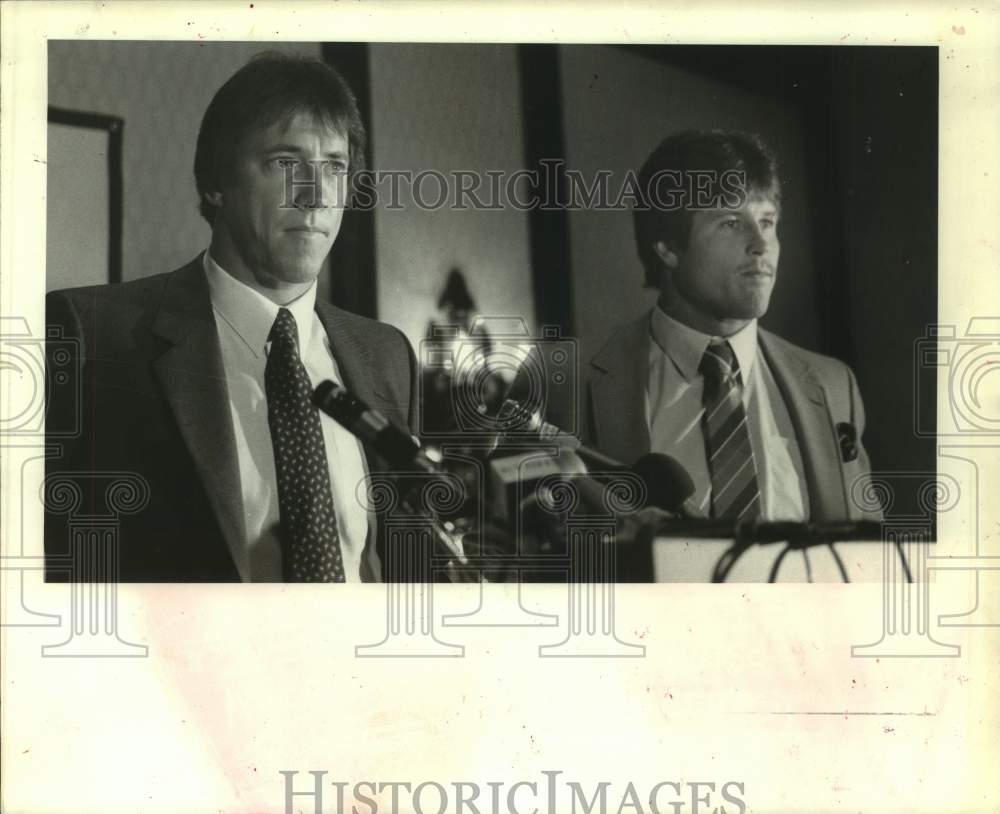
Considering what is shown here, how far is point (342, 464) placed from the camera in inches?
67.1

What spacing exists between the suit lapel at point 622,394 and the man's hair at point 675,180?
0.11 m

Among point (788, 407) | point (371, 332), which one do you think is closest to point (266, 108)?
point (371, 332)

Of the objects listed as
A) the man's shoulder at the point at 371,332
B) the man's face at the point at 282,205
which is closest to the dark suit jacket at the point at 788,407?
the man's shoulder at the point at 371,332

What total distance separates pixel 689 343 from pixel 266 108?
855mm

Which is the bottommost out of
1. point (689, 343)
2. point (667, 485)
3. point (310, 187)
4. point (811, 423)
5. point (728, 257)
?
point (667, 485)

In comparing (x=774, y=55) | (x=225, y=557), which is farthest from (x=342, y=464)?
(x=774, y=55)

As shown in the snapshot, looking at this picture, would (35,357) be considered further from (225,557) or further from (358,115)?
(358,115)

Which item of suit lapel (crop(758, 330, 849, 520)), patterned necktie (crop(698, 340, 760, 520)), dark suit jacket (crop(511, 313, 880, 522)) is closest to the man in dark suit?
dark suit jacket (crop(511, 313, 880, 522))

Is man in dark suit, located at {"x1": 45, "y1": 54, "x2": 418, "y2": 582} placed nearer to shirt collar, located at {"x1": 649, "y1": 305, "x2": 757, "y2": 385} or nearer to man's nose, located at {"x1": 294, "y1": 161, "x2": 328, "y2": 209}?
man's nose, located at {"x1": 294, "y1": 161, "x2": 328, "y2": 209}

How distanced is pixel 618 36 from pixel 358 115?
1.60ft

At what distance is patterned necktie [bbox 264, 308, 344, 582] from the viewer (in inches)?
66.2

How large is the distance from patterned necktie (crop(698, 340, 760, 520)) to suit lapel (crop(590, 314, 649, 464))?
11 cm

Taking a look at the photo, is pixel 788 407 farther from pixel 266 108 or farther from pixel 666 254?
pixel 266 108

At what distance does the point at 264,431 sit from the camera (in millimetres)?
1684
